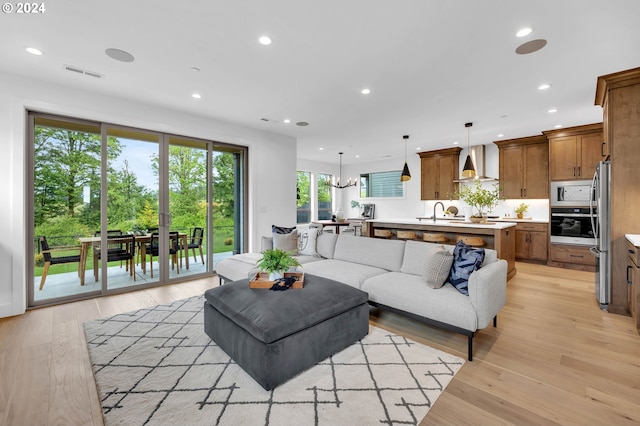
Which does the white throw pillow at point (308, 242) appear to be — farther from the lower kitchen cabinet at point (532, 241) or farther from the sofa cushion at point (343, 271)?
the lower kitchen cabinet at point (532, 241)

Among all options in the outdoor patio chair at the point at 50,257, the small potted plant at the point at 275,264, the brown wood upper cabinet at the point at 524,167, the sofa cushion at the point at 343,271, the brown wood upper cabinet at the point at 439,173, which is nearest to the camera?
the small potted plant at the point at 275,264

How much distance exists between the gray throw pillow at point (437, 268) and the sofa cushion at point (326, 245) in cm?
163

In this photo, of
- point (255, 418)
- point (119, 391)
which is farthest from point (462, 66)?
point (119, 391)

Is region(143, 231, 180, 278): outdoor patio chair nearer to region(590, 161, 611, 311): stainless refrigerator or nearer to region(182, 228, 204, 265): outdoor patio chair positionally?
region(182, 228, 204, 265): outdoor patio chair

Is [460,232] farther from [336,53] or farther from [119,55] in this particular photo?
[119,55]

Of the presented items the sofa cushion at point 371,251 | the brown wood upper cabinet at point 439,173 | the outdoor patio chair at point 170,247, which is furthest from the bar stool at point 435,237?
the outdoor patio chair at point 170,247

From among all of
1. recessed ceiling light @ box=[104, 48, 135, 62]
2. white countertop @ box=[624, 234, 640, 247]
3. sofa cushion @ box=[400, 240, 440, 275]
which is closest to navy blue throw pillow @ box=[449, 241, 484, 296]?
sofa cushion @ box=[400, 240, 440, 275]

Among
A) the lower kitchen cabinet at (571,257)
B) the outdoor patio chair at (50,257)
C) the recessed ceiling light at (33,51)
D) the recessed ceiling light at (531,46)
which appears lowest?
the lower kitchen cabinet at (571,257)

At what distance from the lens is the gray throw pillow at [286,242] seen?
4320 millimetres

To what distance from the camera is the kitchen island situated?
14.7 ft

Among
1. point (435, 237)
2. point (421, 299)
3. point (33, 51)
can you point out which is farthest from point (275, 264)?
point (435, 237)

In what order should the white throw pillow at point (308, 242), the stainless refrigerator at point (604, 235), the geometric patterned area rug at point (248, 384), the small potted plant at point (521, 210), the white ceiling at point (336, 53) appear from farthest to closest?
1. the small potted plant at point (521, 210)
2. the white throw pillow at point (308, 242)
3. the stainless refrigerator at point (604, 235)
4. the white ceiling at point (336, 53)
5. the geometric patterned area rug at point (248, 384)

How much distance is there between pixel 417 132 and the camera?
5.89 metres

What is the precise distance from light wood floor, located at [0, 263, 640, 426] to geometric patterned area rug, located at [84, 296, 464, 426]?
0.45 ft
